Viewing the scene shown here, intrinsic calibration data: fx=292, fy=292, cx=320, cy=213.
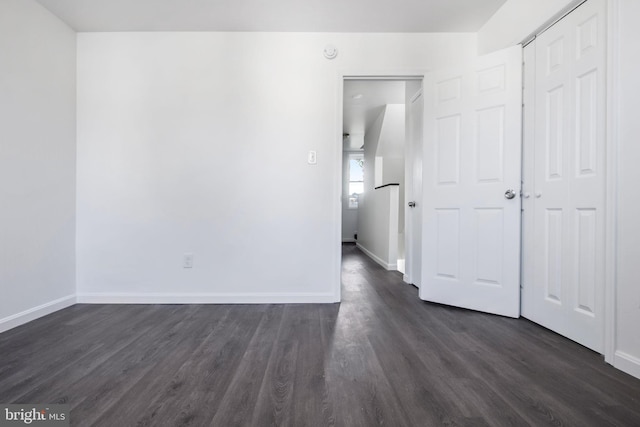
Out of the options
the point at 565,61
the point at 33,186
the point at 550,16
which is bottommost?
the point at 33,186

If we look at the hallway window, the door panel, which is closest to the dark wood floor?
the door panel

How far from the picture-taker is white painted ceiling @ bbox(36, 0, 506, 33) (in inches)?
88.0

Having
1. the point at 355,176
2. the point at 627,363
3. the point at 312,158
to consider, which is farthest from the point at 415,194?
the point at 355,176

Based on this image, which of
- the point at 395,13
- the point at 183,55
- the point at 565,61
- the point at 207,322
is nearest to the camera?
the point at 565,61

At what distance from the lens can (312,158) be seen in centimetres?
259

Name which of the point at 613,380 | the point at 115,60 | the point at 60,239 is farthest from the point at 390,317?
the point at 115,60

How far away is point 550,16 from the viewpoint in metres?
1.90

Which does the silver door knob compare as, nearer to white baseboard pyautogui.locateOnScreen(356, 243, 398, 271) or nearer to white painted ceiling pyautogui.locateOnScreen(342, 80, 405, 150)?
white painted ceiling pyautogui.locateOnScreen(342, 80, 405, 150)

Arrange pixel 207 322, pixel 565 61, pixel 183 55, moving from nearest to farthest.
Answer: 1. pixel 565 61
2. pixel 207 322
3. pixel 183 55

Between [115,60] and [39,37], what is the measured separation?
486 mm

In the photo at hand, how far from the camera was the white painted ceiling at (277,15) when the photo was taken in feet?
7.33

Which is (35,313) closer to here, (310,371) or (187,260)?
(187,260)

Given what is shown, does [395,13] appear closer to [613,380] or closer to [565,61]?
[565,61]

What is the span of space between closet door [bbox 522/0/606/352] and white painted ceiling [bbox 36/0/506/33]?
70 cm
